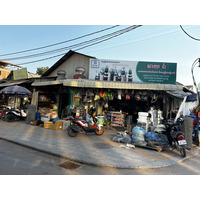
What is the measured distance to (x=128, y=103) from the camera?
1249 centimetres

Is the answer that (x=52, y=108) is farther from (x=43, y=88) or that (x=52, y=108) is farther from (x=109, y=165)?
(x=109, y=165)

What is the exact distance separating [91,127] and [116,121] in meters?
3.36

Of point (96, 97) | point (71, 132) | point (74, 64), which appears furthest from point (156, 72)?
point (74, 64)

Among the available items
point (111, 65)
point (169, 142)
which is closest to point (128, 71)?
point (111, 65)

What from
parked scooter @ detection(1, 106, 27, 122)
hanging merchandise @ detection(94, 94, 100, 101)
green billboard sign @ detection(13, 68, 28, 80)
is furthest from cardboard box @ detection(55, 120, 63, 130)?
green billboard sign @ detection(13, 68, 28, 80)

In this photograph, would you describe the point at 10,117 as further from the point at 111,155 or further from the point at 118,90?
the point at 111,155

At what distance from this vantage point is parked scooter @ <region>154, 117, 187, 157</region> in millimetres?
5273

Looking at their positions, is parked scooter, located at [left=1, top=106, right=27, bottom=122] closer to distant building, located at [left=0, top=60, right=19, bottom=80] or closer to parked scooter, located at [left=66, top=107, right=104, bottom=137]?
parked scooter, located at [left=66, top=107, right=104, bottom=137]

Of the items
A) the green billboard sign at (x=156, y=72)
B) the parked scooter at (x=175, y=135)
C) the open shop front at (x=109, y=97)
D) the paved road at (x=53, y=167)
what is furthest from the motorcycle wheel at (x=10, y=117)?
the parked scooter at (x=175, y=135)

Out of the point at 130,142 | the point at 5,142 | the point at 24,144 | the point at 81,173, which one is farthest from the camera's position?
the point at 130,142

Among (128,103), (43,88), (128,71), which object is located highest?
(128,71)

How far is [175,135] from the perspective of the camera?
554 centimetres

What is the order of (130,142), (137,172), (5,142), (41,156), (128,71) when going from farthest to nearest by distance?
(128,71) → (130,142) → (5,142) → (41,156) → (137,172)

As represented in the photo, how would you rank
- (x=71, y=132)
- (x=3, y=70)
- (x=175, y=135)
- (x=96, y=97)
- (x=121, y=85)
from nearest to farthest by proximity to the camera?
(x=175, y=135), (x=71, y=132), (x=121, y=85), (x=96, y=97), (x=3, y=70)
